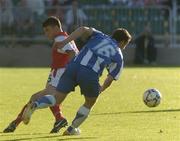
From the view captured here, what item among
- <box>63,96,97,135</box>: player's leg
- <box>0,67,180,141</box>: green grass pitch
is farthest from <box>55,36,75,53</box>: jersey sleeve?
<box>0,67,180,141</box>: green grass pitch

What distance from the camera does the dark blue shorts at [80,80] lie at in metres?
11.2

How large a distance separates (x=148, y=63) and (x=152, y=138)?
21282mm

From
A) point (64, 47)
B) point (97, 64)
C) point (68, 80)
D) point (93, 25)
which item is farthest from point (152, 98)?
point (93, 25)

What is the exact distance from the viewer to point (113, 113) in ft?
48.3

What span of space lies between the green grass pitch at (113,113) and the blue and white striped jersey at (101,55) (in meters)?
1.02

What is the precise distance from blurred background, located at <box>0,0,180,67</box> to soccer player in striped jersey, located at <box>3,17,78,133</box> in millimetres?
19847

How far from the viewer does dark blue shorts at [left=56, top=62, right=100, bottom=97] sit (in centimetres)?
1116

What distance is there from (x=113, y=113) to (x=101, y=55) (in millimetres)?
3678

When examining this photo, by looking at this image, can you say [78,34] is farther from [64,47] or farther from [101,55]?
[64,47]

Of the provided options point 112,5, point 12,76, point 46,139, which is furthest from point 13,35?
point 46,139

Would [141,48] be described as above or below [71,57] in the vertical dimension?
below

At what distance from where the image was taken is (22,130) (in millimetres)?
12242

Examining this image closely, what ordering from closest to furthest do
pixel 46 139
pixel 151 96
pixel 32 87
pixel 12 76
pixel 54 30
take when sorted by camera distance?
1. pixel 46 139
2. pixel 54 30
3. pixel 151 96
4. pixel 32 87
5. pixel 12 76

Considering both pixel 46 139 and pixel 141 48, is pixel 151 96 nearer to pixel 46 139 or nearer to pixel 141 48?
pixel 46 139
